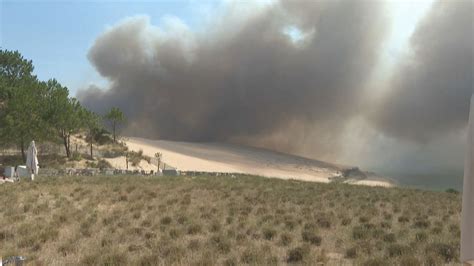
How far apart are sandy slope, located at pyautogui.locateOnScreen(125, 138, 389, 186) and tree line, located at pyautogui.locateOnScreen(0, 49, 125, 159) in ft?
139

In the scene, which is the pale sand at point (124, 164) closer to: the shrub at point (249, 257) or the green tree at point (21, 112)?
the green tree at point (21, 112)

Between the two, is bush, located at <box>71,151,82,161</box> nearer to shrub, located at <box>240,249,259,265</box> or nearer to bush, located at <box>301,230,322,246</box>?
bush, located at <box>301,230,322,246</box>

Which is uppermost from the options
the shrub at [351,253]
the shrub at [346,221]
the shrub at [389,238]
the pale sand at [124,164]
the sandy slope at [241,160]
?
the sandy slope at [241,160]

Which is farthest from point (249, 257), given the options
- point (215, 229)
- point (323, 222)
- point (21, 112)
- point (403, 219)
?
point (21, 112)

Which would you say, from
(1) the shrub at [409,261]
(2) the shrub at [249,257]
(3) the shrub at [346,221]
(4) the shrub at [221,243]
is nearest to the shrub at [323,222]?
(3) the shrub at [346,221]

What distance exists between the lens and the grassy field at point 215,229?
383 inches

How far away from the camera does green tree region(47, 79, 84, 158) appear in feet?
171

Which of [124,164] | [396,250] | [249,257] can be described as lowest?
[249,257]

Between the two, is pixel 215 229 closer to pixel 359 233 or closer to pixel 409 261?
pixel 359 233

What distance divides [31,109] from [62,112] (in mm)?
3569

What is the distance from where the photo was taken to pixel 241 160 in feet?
486

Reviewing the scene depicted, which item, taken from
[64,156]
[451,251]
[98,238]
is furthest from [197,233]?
[64,156]

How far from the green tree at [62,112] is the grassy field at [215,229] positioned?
31.9 meters

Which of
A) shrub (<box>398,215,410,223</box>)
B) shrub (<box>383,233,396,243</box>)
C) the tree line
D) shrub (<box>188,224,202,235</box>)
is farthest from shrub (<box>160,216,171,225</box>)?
the tree line
